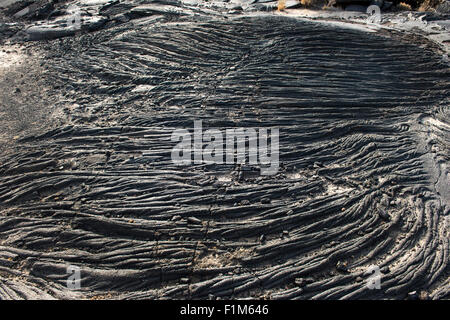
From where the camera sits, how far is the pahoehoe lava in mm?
4484

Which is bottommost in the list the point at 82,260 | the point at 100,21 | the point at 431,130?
the point at 82,260

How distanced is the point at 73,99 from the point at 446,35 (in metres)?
8.34

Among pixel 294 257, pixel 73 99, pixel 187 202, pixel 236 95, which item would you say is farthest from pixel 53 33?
pixel 294 257

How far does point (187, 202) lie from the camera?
5430 millimetres

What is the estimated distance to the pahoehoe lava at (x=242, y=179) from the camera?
4.48 m

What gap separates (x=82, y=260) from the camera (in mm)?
4734

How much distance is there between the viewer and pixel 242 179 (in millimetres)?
5805

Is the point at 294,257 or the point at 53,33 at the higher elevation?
the point at 53,33

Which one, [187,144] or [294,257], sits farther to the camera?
[187,144]

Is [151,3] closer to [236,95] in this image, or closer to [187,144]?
[236,95]
